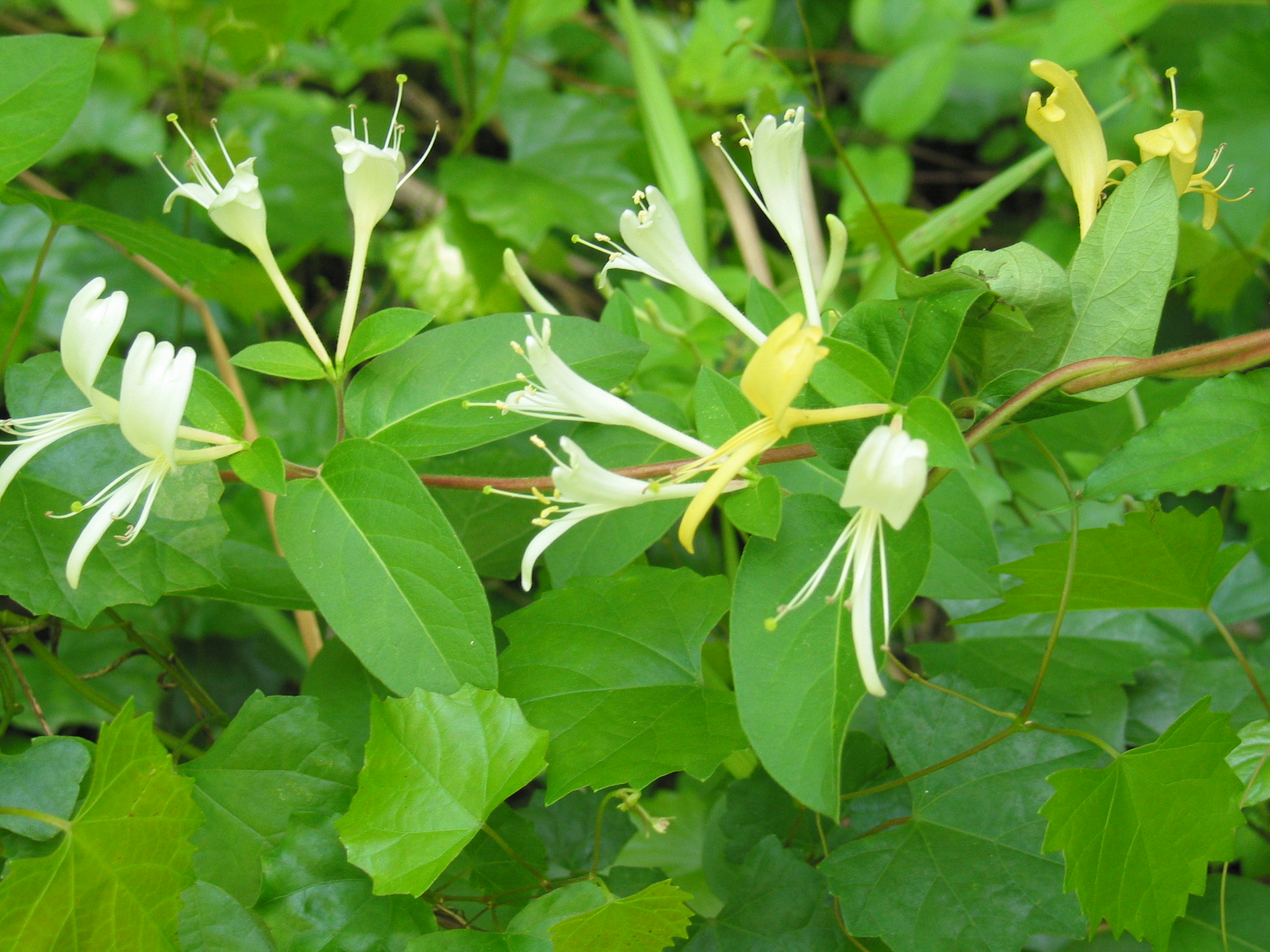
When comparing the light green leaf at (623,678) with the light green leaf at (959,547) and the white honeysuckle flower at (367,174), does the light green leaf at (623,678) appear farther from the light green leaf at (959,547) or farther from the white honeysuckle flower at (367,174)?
the white honeysuckle flower at (367,174)

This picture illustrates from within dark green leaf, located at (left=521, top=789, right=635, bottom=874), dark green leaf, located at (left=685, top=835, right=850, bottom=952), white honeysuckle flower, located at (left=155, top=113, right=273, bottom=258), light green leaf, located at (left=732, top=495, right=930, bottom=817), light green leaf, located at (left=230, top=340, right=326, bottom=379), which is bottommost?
dark green leaf, located at (left=521, top=789, right=635, bottom=874)

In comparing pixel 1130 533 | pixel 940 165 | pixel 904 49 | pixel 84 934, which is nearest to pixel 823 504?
pixel 1130 533

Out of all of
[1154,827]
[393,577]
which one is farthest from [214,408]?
[1154,827]

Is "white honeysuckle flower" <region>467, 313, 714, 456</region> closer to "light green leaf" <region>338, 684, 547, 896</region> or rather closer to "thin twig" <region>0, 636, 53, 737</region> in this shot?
"light green leaf" <region>338, 684, 547, 896</region>

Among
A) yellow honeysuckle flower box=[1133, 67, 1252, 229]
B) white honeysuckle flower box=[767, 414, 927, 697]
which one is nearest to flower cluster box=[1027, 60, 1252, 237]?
yellow honeysuckle flower box=[1133, 67, 1252, 229]

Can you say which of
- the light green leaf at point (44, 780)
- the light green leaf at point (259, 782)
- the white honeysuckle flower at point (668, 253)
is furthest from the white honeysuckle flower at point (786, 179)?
the light green leaf at point (44, 780)

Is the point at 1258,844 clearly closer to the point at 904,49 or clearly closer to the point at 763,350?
the point at 763,350
